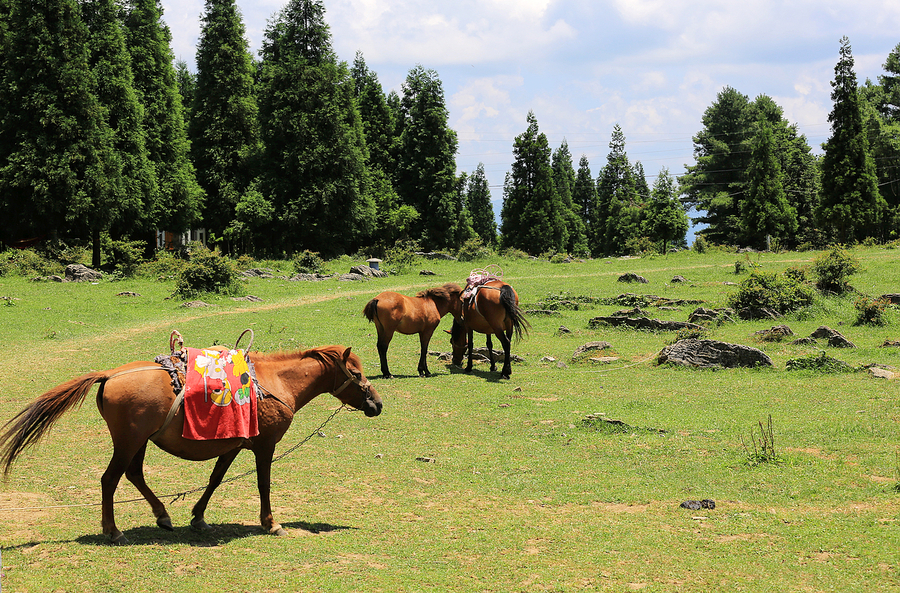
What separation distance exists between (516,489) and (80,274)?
2762 cm

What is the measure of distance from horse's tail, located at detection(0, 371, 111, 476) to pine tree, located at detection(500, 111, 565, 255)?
56.0 meters

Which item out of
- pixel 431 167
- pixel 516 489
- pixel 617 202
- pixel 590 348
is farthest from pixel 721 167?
pixel 516 489

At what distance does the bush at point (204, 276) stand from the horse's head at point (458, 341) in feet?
44.5

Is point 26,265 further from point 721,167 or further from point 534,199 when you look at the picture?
point 721,167

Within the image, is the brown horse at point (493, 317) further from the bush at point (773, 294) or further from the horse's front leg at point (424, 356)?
the bush at point (773, 294)

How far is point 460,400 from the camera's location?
14.1 metres

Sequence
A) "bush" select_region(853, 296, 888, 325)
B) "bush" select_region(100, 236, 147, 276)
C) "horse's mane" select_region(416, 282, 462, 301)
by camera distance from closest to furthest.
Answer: "horse's mane" select_region(416, 282, 462, 301) < "bush" select_region(853, 296, 888, 325) < "bush" select_region(100, 236, 147, 276)

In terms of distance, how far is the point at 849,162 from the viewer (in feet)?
151

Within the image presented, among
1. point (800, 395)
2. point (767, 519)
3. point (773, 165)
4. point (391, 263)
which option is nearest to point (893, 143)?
point (773, 165)

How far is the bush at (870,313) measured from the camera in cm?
2023

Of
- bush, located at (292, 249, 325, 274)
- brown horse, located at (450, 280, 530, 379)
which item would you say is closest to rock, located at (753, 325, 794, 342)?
brown horse, located at (450, 280, 530, 379)

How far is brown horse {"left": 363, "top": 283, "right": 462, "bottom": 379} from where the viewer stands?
16.0 metres

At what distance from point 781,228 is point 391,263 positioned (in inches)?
1234

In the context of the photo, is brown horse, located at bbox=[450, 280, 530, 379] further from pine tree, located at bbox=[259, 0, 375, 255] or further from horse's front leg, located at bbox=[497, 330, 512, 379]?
pine tree, located at bbox=[259, 0, 375, 255]
